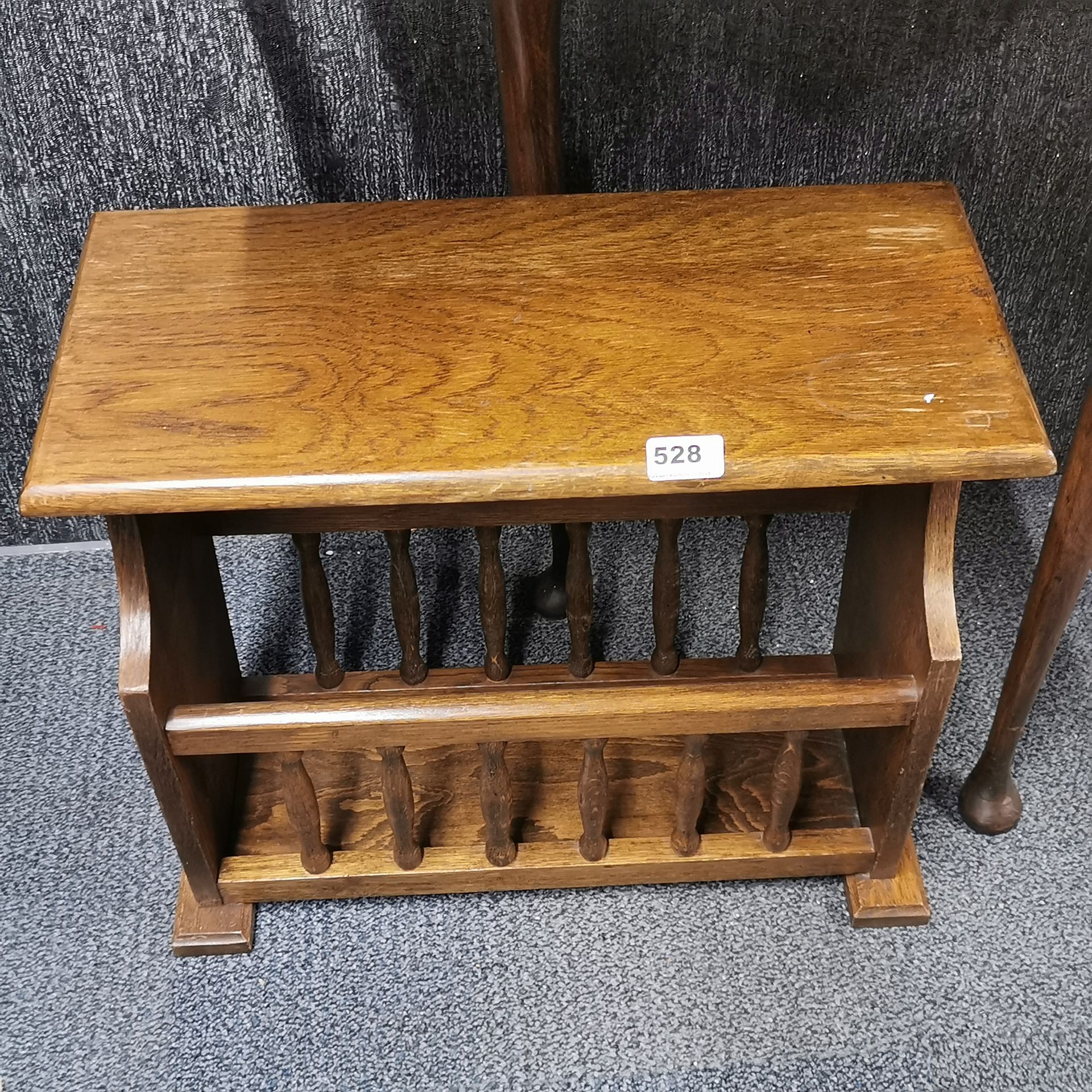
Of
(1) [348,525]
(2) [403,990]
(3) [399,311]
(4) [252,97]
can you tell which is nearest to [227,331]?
(3) [399,311]

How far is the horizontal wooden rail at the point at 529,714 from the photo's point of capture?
38.2 inches

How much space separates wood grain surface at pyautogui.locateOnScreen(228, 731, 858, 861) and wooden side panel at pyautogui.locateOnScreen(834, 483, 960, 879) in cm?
7

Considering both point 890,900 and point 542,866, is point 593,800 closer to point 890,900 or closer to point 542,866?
point 542,866

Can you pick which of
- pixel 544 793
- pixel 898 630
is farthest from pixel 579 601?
pixel 898 630

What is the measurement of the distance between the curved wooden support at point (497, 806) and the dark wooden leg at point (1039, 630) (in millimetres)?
437

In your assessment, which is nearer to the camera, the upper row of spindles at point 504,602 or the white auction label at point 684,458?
the white auction label at point 684,458

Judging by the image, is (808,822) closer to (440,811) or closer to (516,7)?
(440,811)

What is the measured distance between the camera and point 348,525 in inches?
46.1

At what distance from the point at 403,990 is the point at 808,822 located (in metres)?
0.39

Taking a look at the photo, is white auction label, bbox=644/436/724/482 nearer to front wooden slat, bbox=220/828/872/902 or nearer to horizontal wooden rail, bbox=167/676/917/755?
horizontal wooden rail, bbox=167/676/917/755

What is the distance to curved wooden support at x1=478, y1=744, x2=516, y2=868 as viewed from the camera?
1034 mm

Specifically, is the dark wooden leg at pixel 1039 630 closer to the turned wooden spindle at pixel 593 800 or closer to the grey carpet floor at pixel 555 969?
the grey carpet floor at pixel 555 969

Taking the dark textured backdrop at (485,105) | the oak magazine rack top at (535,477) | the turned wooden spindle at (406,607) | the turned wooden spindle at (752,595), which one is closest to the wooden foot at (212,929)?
the oak magazine rack top at (535,477)

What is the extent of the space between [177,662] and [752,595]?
53 centimetres
